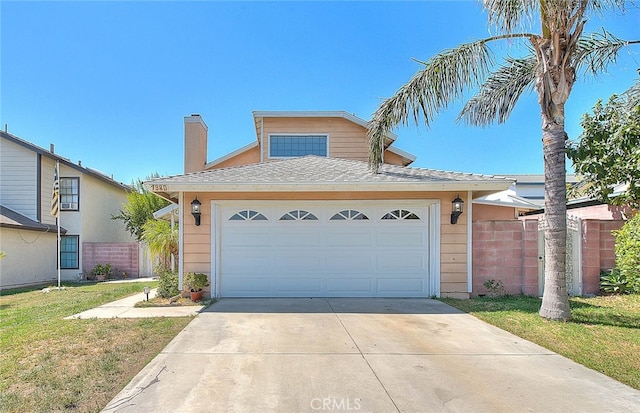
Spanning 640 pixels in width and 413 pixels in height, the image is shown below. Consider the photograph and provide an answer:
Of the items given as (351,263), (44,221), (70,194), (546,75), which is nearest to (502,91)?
(546,75)

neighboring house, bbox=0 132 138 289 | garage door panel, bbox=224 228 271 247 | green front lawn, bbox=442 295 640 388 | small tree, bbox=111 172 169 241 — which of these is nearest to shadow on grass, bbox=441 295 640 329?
green front lawn, bbox=442 295 640 388

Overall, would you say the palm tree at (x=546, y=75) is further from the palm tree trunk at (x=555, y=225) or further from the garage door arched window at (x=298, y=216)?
the garage door arched window at (x=298, y=216)

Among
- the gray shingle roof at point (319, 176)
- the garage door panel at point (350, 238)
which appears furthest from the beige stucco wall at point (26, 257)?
the garage door panel at point (350, 238)

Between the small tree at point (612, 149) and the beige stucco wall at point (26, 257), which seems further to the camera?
the beige stucco wall at point (26, 257)

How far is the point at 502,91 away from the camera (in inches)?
320

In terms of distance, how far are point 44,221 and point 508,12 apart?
17928mm

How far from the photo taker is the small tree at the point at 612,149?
778cm

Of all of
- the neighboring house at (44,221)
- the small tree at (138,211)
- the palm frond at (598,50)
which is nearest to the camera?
the palm frond at (598,50)

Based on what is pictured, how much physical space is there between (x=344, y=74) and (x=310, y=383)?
441 inches

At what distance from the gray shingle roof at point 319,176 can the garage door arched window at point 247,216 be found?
87cm

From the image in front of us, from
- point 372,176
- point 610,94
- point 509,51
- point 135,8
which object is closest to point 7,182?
point 135,8

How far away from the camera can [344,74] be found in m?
12.6

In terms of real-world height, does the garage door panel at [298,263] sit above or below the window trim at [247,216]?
below

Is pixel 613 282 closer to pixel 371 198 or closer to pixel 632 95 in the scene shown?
pixel 632 95
